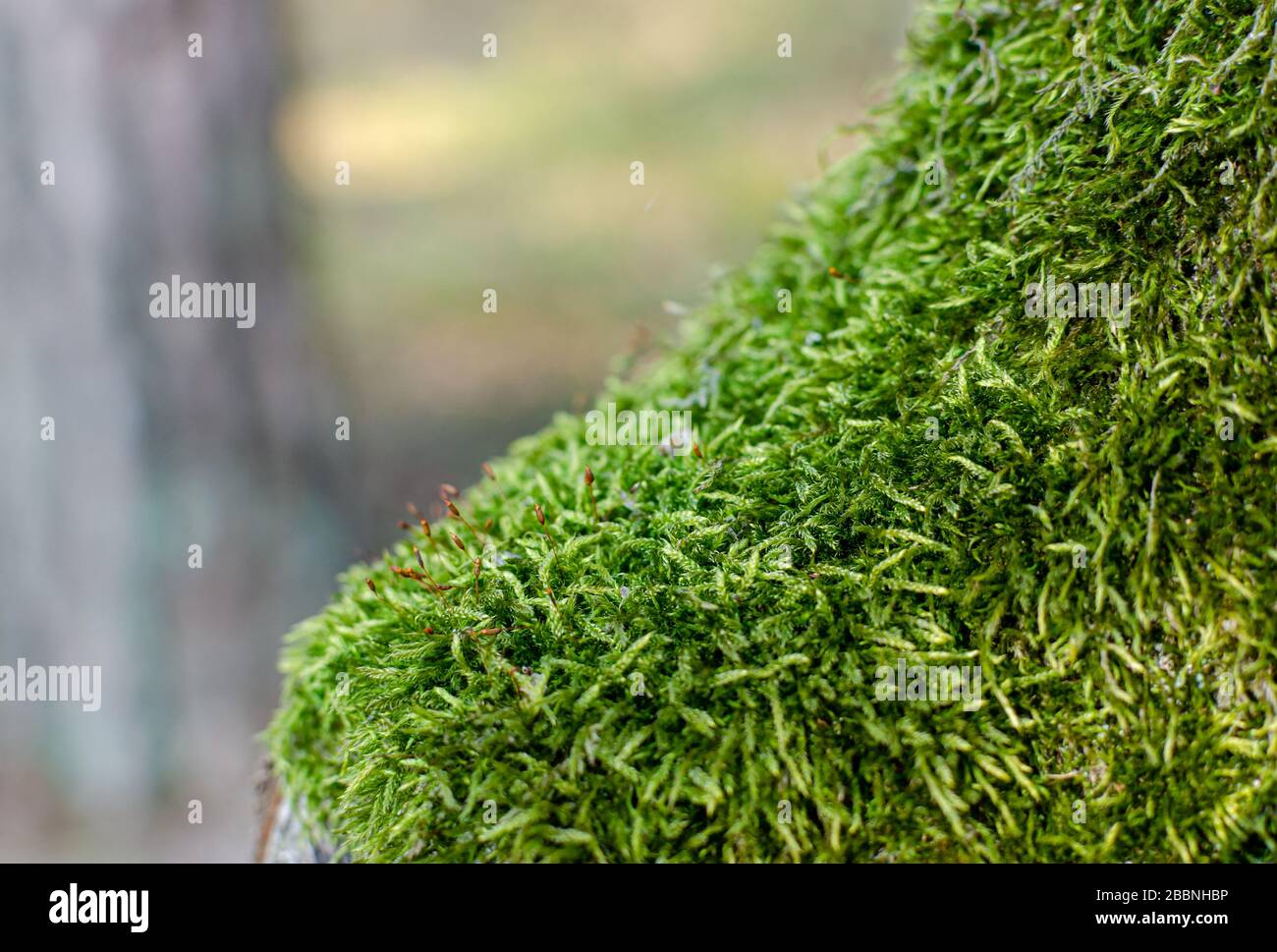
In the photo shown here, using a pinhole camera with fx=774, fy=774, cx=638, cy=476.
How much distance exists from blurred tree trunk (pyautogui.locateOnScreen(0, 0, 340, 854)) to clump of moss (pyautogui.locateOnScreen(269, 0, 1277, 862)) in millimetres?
3507

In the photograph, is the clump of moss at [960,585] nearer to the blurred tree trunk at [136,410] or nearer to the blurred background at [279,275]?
the blurred background at [279,275]

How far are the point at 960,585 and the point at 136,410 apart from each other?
4509 mm

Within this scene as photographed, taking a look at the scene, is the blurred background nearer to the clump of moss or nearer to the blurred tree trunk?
the blurred tree trunk

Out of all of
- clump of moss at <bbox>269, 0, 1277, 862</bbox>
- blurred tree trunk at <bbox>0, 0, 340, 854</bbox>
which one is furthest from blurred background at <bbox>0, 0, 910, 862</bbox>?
clump of moss at <bbox>269, 0, 1277, 862</bbox>

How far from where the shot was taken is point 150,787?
14.6ft

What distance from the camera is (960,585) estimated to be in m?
1.19

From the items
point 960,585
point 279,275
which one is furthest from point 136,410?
point 960,585

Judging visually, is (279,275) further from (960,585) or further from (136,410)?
(960,585)

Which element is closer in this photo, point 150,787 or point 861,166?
point 861,166

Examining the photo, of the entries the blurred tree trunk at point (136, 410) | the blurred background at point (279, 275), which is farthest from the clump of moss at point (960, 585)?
the blurred tree trunk at point (136, 410)

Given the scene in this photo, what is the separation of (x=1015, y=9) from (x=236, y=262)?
181 inches

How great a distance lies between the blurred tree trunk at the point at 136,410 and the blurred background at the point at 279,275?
2 centimetres
